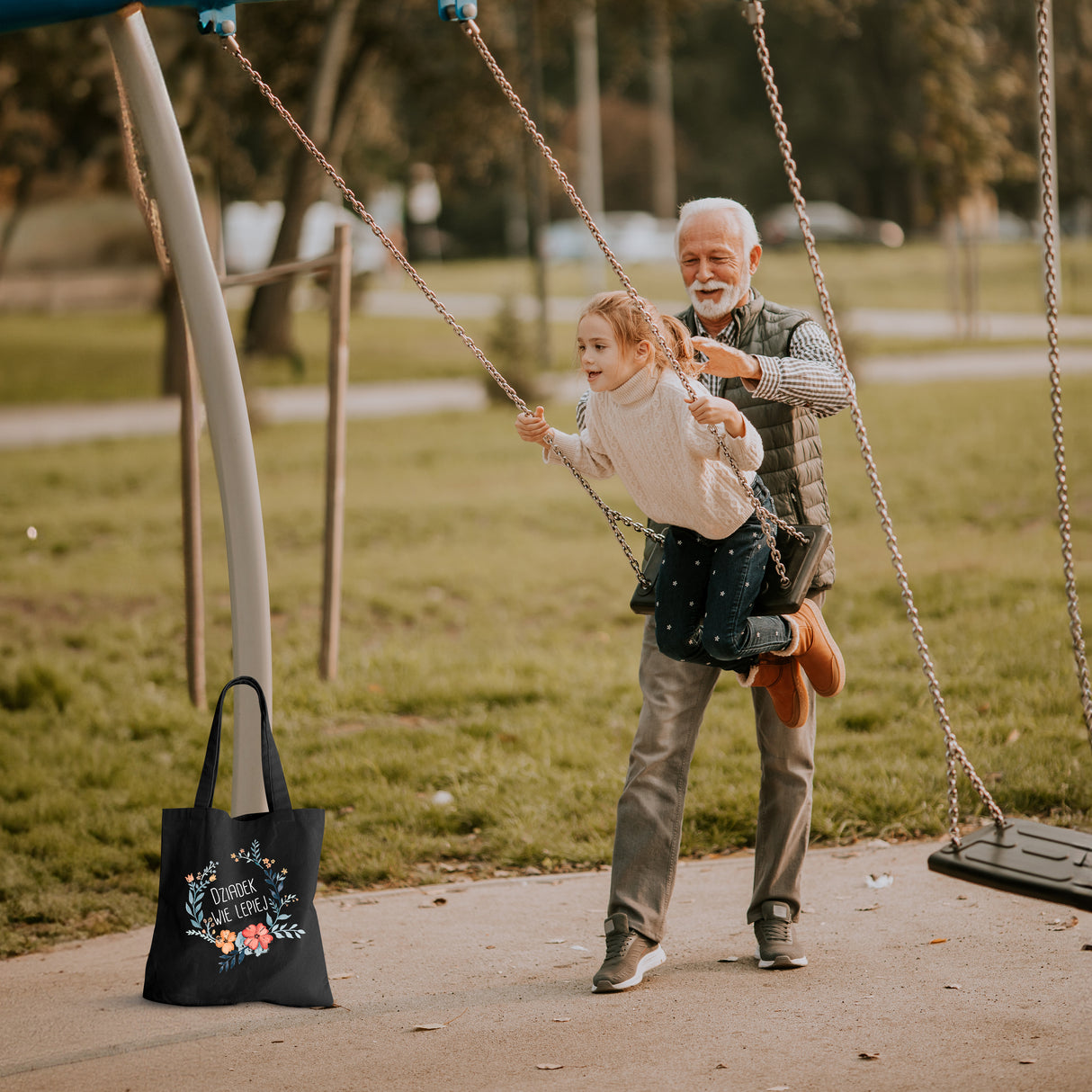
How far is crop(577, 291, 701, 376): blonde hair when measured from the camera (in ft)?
10.3

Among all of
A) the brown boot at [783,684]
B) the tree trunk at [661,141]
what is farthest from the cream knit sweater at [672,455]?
the tree trunk at [661,141]

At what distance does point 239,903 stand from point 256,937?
0.10m

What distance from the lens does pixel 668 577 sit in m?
3.29

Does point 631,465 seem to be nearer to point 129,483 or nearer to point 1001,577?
point 1001,577

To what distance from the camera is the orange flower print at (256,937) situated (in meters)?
3.47

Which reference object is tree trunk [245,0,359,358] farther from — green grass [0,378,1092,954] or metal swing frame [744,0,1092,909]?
metal swing frame [744,0,1092,909]

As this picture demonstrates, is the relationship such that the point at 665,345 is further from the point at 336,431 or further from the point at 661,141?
the point at 661,141

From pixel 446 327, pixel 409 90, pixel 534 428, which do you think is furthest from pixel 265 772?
pixel 446 327

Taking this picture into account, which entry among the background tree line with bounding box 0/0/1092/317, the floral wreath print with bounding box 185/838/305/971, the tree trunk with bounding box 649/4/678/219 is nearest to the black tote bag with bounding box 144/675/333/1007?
the floral wreath print with bounding box 185/838/305/971

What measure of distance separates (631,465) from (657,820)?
2.84ft

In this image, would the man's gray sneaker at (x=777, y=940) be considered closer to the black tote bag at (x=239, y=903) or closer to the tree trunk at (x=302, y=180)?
the black tote bag at (x=239, y=903)

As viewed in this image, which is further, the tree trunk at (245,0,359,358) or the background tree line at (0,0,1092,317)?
the tree trunk at (245,0,359,358)

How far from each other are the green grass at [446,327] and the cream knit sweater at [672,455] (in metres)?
9.11

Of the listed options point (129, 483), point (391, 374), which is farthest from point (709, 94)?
point (129, 483)
